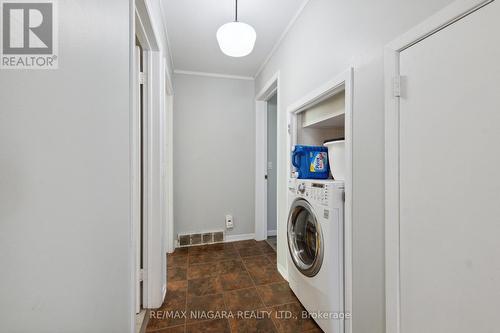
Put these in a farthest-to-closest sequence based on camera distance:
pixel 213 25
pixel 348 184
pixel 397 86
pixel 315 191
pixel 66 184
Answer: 1. pixel 213 25
2. pixel 315 191
3. pixel 348 184
4. pixel 397 86
5. pixel 66 184

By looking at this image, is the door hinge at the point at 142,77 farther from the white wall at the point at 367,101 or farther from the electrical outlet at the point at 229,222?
the electrical outlet at the point at 229,222

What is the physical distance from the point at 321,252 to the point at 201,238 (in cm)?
215

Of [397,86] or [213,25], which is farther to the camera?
[213,25]

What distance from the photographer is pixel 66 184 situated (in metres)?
0.46

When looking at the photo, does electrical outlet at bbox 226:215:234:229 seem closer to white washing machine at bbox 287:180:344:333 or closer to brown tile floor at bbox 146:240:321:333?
brown tile floor at bbox 146:240:321:333

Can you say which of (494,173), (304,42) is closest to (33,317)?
(494,173)

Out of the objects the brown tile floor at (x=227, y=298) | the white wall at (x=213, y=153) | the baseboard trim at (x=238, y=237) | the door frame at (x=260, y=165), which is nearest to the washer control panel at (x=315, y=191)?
the brown tile floor at (x=227, y=298)

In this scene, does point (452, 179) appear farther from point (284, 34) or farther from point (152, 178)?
point (284, 34)

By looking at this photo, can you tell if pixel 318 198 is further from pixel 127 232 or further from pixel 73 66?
pixel 73 66

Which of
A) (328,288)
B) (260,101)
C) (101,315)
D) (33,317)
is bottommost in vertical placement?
(328,288)

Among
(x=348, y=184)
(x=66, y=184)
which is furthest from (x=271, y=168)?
(x=66, y=184)

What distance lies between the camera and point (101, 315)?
63 cm

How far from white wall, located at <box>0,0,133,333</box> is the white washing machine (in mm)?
1188

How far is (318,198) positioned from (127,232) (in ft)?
3.91
